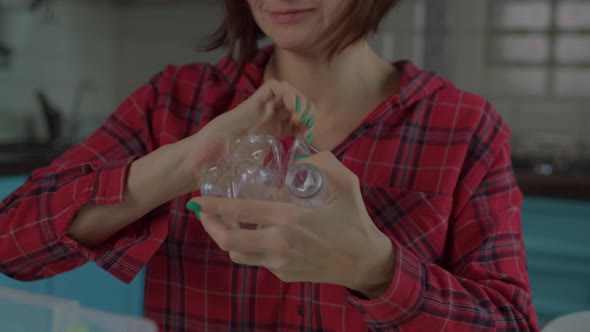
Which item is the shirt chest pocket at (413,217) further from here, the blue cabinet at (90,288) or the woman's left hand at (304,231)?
the blue cabinet at (90,288)

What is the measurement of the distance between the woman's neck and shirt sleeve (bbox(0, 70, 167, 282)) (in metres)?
0.28

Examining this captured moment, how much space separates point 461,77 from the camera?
248 centimetres

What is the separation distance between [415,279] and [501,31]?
1.87 m

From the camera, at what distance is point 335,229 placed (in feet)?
1.99

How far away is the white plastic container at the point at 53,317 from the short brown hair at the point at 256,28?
23.0 inches

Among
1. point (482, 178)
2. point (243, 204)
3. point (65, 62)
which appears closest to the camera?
point (243, 204)

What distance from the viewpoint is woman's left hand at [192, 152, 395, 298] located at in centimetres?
58

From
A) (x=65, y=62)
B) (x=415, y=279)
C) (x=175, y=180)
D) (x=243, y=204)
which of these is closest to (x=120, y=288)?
(x=65, y=62)

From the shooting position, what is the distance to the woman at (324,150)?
2.68 feet

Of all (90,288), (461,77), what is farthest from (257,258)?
(461,77)

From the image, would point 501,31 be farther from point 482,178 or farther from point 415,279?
point 415,279

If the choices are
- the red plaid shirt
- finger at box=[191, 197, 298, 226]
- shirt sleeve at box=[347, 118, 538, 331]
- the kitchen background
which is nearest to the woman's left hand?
finger at box=[191, 197, 298, 226]

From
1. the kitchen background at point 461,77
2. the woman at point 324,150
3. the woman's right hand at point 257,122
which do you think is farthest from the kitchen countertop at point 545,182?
the woman's right hand at point 257,122

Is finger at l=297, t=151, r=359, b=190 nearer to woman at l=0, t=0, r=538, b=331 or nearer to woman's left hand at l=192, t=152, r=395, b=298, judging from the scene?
woman's left hand at l=192, t=152, r=395, b=298
